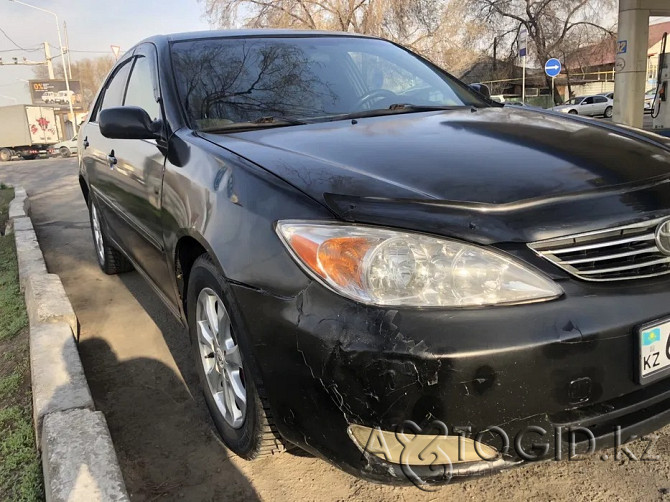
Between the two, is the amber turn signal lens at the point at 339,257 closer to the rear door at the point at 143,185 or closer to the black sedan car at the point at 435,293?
the black sedan car at the point at 435,293

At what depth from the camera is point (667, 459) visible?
2.11 meters

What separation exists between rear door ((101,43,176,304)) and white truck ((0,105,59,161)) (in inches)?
1319

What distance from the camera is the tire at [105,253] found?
4.47 m

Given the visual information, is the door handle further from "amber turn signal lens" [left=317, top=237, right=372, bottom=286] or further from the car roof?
"amber turn signal lens" [left=317, top=237, right=372, bottom=286]

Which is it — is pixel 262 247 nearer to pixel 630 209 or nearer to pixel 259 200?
pixel 259 200

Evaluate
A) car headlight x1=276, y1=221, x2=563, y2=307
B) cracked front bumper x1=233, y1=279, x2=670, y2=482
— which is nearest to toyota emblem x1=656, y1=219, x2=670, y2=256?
cracked front bumper x1=233, y1=279, x2=670, y2=482

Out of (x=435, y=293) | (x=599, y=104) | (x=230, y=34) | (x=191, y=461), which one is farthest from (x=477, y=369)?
(x=599, y=104)

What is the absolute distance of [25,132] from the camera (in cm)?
3372

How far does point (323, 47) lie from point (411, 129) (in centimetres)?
104

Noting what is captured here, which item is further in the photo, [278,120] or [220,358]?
[278,120]

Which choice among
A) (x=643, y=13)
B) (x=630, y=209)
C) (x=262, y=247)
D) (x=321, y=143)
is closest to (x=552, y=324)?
(x=630, y=209)

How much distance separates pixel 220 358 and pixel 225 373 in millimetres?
68

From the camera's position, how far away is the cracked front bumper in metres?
1.44

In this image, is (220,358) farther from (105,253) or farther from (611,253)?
(105,253)
